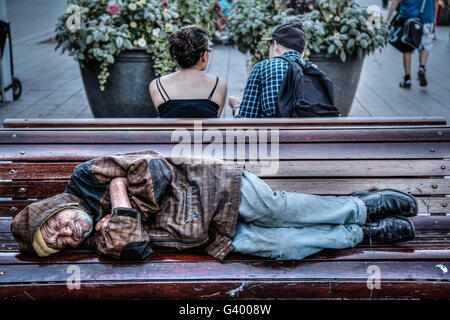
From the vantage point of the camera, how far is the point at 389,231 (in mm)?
2508

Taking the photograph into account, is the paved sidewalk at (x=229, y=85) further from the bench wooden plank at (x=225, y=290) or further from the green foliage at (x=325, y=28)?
the bench wooden plank at (x=225, y=290)

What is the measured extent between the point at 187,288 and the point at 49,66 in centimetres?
856

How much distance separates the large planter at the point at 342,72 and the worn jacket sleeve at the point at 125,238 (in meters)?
4.05

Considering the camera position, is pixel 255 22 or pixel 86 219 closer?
pixel 86 219

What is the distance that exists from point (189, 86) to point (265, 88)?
544 millimetres

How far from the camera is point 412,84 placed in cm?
838

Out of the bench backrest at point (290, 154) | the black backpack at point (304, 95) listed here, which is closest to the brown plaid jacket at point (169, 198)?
the bench backrest at point (290, 154)

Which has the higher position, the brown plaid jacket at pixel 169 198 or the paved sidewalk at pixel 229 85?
the brown plaid jacket at pixel 169 198

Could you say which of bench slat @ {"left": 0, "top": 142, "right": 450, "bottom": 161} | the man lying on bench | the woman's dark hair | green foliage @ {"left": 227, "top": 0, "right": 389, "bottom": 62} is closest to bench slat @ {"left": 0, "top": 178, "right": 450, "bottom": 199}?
bench slat @ {"left": 0, "top": 142, "right": 450, "bottom": 161}

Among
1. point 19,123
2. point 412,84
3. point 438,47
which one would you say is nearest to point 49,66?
point 412,84

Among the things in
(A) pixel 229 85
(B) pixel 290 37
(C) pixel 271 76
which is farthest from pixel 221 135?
(A) pixel 229 85

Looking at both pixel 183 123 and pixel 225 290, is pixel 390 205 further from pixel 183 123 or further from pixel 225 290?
pixel 183 123

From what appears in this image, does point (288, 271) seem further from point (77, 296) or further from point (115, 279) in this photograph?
point (77, 296)

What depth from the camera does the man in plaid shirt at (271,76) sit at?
137 inches
